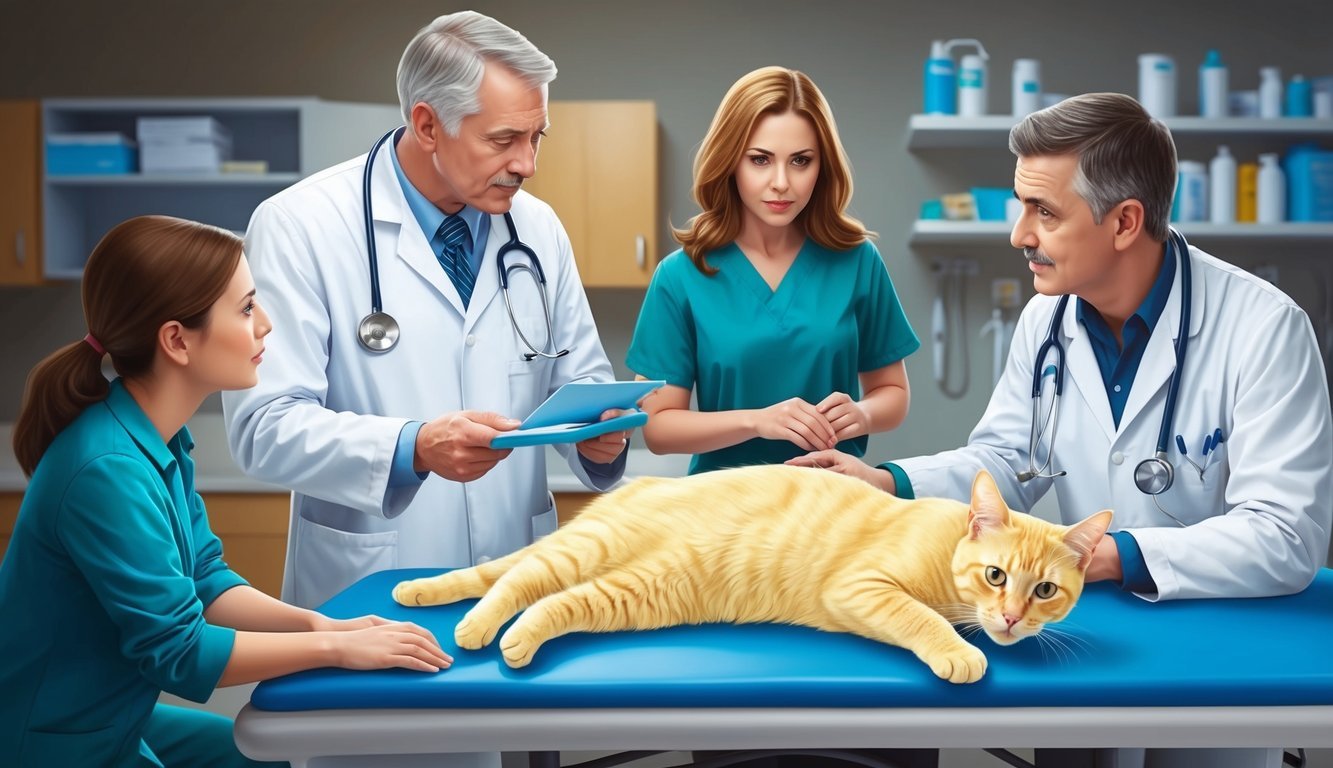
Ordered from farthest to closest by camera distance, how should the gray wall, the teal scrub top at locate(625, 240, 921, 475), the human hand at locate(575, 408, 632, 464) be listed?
the gray wall, the teal scrub top at locate(625, 240, 921, 475), the human hand at locate(575, 408, 632, 464)

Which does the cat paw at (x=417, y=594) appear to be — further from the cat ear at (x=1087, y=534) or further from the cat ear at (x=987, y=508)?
the cat ear at (x=1087, y=534)

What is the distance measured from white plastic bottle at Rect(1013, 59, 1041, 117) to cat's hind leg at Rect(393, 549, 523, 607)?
297 centimetres

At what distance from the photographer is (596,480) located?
186 centimetres

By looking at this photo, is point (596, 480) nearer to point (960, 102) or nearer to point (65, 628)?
point (65, 628)

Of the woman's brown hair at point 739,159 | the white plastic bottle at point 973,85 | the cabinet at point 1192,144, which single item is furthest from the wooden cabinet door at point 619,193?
the woman's brown hair at point 739,159

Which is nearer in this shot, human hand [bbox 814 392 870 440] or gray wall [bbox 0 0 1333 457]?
human hand [bbox 814 392 870 440]

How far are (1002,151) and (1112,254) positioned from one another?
2.53 metres

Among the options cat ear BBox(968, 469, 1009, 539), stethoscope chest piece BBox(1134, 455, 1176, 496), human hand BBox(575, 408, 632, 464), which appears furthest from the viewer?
human hand BBox(575, 408, 632, 464)

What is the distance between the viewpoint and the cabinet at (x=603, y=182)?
12.2 ft

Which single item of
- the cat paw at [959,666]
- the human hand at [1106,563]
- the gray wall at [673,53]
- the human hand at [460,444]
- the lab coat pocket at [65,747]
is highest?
the gray wall at [673,53]

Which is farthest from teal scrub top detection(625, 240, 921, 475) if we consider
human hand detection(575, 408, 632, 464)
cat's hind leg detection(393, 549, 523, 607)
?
cat's hind leg detection(393, 549, 523, 607)

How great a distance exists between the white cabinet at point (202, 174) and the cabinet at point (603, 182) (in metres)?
0.63

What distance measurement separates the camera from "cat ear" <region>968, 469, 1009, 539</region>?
1160 millimetres

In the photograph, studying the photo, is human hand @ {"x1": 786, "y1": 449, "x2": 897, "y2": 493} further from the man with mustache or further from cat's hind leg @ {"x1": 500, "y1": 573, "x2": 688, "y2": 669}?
cat's hind leg @ {"x1": 500, "y1": 573, "x2": 688, "y2": 669}
